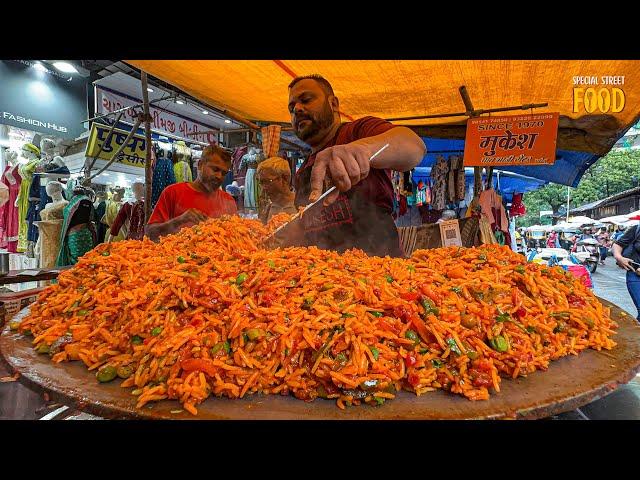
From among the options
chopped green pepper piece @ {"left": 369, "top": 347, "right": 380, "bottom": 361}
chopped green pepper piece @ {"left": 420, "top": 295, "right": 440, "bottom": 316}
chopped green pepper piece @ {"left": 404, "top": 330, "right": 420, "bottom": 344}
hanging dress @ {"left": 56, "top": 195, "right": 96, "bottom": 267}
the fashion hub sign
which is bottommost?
chopped green pepper piece @ {"left": 369, "top": 347, "right": 380, "bottom": 361}

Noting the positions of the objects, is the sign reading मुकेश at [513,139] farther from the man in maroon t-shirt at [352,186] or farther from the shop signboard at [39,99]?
the shop signboard at [39,99]

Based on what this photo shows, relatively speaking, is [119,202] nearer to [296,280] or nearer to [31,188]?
[31,188]

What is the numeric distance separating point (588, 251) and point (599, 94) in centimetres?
503

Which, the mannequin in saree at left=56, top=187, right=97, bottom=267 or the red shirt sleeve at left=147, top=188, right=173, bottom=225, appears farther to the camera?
the mannequin in saree at left=56, top=187, right=97, bottom=267

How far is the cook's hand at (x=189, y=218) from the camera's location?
3.51m

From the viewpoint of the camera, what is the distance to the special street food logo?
3834 mm

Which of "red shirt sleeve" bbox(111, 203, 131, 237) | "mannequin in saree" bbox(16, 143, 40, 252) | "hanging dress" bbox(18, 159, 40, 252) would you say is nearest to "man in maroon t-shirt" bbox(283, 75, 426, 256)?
"red shirt sleeve" bbox(111, 203, 131, 237)

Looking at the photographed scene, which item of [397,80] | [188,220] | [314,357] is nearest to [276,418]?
[314,357]

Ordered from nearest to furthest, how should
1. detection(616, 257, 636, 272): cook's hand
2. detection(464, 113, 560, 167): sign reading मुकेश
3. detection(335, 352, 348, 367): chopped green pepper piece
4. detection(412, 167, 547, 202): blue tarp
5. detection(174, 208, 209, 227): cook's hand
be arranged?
detection(335, 352, 348, 367): chopped green pepper piece < detection(174, 208, 209, 227): cook's hand < detection(464, 113, 560, 167): sign reading मुकेश < detection(616, 257, 636, 272): cook's hand < detection(412, 167, 547, 202): blue tarp

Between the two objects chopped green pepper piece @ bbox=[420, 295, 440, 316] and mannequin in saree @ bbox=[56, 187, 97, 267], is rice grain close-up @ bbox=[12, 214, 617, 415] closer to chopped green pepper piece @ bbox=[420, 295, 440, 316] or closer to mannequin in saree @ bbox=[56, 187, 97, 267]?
chopped green pepper piece @ bbox=[420, 295, 440, 316]

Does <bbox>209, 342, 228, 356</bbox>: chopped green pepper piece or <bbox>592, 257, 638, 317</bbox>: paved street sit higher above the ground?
<bbox>209, 342, 228, 356</bbox>: chopped green pepper piece

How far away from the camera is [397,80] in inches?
123

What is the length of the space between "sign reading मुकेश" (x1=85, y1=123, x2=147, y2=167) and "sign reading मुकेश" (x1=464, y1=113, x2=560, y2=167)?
486cm

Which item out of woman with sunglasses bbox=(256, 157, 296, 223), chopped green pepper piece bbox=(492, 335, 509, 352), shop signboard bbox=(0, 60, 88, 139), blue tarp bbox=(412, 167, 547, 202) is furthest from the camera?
blue tarp bbox=(412, 167, 547, 202)
